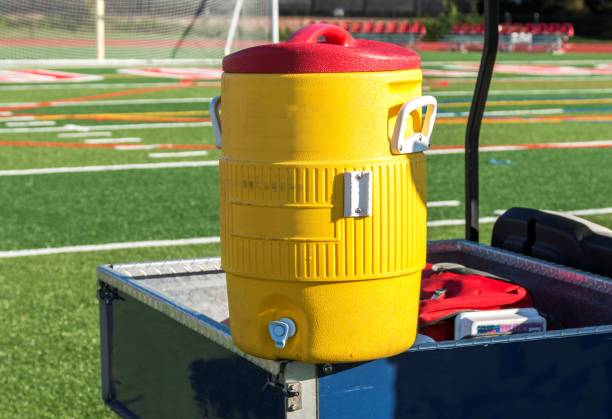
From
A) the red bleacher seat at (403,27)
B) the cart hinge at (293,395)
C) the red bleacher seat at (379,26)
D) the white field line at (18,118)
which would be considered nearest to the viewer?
the cart hinge at (293,395)

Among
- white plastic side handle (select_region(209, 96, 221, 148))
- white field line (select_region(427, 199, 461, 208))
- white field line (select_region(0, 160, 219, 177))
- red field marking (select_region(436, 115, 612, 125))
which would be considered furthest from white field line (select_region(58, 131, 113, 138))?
white plastic side handle (select_region(209, 96, 221, 148))

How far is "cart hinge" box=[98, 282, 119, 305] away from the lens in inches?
135

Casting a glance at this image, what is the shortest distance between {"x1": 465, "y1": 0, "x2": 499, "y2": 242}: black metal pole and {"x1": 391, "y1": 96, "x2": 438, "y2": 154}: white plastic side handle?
1.46 m

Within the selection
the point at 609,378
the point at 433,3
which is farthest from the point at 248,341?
the point at 433,3

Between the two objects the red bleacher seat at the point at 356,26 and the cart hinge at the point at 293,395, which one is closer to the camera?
the cart hinge at the point at 293,395

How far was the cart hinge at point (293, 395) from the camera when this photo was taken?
2.39 meters

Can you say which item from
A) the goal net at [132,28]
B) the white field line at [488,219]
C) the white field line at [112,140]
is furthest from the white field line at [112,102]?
the white field line at [488,219]

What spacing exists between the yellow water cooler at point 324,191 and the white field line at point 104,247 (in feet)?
16.1

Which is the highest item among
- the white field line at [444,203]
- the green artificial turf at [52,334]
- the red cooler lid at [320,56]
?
the red cooler lid at [320,56]

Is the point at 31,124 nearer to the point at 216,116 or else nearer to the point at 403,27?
the point at 216,116

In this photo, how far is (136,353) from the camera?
3291mm

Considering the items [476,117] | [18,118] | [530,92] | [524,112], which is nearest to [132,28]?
[530,92]

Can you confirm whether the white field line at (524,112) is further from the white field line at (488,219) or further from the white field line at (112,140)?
the white field line at (488,219)

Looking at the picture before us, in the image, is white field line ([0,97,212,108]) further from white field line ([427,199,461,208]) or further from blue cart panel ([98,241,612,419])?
blue cart panel ([98,241,612,419])
